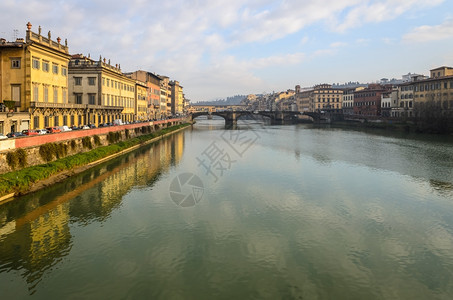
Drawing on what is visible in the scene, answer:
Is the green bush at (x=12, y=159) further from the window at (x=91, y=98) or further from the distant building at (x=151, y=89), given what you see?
the distant building at (x=151, y=89)

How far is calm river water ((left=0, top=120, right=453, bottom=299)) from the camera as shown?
48.6 ft

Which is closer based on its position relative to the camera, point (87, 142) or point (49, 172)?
point (49, 172)

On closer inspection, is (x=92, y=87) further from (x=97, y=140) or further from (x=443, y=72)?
(x=443, y=72)

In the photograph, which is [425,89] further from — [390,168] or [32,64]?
[32,64]

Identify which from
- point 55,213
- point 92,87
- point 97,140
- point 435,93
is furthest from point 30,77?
point 435,93

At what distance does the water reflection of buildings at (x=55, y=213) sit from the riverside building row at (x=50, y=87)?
37.3 ft

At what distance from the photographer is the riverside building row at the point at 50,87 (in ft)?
136

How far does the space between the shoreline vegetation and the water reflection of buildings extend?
688 mm

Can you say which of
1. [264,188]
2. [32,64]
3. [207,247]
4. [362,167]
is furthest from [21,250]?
[362,167]

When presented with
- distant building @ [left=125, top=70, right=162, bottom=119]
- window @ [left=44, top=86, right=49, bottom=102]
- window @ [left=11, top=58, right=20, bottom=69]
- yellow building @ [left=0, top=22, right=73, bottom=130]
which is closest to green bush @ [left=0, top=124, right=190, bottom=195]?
yellow building @ [left=0, top=22, right=73, bottom=130]

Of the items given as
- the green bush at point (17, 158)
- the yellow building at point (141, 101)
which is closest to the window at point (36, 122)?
the green bush at point (17, 158)

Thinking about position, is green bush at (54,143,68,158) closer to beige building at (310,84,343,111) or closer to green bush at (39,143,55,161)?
green bush at (39,143,55,161)

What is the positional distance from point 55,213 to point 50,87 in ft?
94.4

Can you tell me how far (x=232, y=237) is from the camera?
20.0 meters
